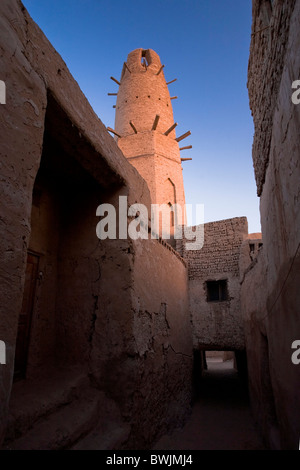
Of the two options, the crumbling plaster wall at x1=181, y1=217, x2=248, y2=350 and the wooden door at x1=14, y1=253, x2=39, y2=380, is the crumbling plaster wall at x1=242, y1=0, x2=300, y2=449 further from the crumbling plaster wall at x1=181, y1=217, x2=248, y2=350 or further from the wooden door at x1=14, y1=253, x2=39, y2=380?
the crumbling plaster wall at x1=181, y1=217, x2=248, y2=350

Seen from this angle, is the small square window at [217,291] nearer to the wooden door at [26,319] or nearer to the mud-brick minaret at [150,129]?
the mud-brick minaret at [150,129]

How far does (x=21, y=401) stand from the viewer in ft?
7.88

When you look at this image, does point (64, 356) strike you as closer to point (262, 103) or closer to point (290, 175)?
point (290, 175)

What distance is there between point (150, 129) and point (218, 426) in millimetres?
13327

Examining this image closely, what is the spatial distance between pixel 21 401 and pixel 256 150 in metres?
4.00

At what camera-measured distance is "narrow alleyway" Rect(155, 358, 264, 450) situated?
180 inches

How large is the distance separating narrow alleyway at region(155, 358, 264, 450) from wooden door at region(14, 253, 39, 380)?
6.99 feet

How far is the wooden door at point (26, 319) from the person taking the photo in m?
2.82

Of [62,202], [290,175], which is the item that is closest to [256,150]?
[290,175]

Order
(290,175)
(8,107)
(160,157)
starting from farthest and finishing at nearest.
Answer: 1. (160,157)
2. (290,175)
3. (8,107)

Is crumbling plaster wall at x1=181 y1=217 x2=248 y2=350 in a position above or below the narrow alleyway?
above

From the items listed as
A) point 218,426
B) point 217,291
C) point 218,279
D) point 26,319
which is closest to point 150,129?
point 218,279

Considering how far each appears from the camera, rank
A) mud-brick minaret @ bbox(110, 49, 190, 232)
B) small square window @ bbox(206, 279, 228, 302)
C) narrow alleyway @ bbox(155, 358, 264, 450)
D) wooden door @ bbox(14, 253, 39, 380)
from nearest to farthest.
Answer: wooden door @ bbox(14, 253, 39, 380) → narrow alleyway @ bbox(155, 358, 264, 450) → small square window @ bbox(206, 279, 228, 302) → mud-brick minaret @ bbox(110, 49, 190, 232)

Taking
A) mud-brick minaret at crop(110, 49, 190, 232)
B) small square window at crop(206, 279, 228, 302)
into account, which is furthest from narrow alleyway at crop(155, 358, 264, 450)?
mud-brick minaret at crop(110, 49, 190, 232)
